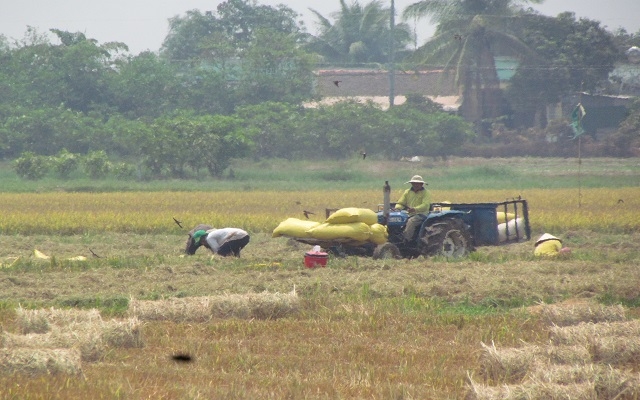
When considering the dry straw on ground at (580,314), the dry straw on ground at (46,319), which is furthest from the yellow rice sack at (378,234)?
the dry straw on ground at (46,319)

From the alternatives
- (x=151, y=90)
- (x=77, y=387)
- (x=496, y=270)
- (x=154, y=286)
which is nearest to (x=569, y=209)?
(x=496, y=270)

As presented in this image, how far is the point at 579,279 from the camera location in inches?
521

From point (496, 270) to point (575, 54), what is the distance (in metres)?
40.2

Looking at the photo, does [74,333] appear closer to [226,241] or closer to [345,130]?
[226,241]

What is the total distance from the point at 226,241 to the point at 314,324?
5997 millimetres

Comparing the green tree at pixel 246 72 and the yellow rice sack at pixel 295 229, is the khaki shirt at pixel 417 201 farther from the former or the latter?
the green tree at pixel 246 72

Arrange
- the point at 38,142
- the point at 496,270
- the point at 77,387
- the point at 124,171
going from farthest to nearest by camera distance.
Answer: the point at 38,142 → the point at 124,171 → the point at 496,270 → the point at 77,387

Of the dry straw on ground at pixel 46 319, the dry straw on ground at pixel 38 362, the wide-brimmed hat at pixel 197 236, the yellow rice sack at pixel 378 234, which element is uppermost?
the dry straw on ground at pixel 38 362

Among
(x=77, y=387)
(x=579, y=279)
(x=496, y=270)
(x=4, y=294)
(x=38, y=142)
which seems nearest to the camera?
(x=77, y=387)

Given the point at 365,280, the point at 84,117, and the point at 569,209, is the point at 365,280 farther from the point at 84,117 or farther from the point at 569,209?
the point at 84,117

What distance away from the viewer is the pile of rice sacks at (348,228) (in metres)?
15.4

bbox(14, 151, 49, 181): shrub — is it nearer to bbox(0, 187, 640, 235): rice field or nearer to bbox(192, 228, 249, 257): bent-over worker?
bbox(0, 187, 640, 235): rice field

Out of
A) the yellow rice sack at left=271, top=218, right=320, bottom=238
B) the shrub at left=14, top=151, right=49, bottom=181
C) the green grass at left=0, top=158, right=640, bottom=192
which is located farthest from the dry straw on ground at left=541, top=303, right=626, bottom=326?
the shrub at left=14, top=151, right=49, bottom=181

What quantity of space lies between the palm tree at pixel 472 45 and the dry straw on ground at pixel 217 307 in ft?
134
